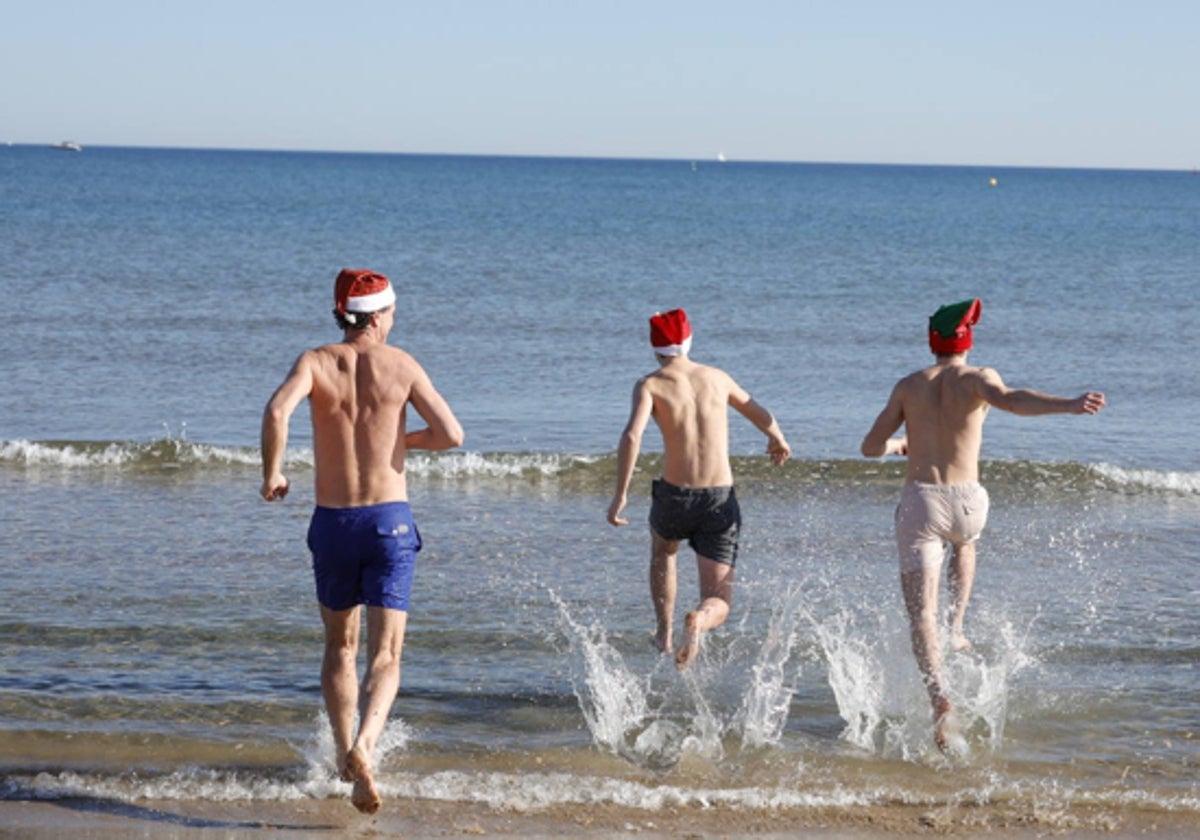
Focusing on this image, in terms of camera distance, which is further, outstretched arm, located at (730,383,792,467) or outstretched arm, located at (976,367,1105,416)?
outstretched arm, located at (730,383,792,467)

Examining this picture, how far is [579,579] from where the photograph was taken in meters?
9.38

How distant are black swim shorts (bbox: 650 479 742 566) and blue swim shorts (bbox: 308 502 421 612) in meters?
1.68

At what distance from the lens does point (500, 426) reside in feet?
48.3

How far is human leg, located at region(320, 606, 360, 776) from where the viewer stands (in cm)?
569

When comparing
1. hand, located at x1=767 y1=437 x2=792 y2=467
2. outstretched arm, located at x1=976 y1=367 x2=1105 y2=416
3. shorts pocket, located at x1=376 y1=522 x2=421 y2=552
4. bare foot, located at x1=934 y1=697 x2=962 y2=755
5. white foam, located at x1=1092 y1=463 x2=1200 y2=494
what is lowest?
bare foot, located at x1=934 y1=697 x2=962 y2=755

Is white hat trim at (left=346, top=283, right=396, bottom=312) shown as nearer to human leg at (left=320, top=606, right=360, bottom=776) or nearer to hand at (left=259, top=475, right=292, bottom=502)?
hand at (left=259, top=475, right=292, bottom=502)

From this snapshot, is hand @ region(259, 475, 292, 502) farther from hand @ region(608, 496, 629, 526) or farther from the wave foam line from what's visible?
hand @ region(608, 496, 629, 526)

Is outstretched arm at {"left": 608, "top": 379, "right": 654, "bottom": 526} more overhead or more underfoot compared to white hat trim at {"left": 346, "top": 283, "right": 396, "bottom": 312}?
more underfoot

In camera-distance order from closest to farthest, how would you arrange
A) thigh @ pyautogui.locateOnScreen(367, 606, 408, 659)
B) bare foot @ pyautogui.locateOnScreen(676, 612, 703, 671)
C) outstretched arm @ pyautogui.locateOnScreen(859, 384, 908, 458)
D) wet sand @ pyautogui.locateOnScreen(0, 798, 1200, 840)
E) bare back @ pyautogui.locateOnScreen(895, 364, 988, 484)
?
wet sand @ pyautogui.locateOnScreen(0, 798, 1200, 840) < thigh @ pyautogui.locateOnScreen(367, 606, 408, 659) < bare back @ pyautogui.locateOnScreen(895, 364, 988, 484) < outstretched arm @ pyautogui.locateOnScreen(859, 384, 908, 458) < bare foot @ pyautogui.locateOnScreen(676, 612, 703, 671)

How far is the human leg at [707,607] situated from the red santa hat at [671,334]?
3.11 ft

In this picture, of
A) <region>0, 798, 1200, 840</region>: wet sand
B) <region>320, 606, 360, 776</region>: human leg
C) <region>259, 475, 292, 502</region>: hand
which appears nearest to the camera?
<region>259, 475, 292, 502</region>: hand

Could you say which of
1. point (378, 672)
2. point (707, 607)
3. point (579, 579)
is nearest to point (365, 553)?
point (378, 672)

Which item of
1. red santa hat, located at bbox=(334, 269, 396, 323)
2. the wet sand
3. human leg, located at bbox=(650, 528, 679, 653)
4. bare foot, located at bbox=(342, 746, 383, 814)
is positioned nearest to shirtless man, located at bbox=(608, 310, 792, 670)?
human leg, located at bbox=(650, 528, 679, 653)

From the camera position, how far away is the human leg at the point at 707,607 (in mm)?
6672
